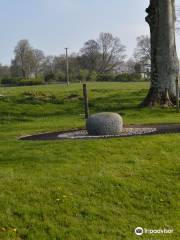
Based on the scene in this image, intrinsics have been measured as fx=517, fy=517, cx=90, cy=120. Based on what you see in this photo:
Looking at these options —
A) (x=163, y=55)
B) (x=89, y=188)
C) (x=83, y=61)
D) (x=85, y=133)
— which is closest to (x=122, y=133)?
(x=85, y=133)

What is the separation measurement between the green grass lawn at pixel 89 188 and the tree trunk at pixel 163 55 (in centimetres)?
1151

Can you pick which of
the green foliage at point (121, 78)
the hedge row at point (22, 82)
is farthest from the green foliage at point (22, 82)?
the green foliage at point (121, 78)

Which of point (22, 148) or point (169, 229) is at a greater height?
point (22, 148)

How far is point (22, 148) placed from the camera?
12500mm

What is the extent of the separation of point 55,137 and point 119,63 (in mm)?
112817

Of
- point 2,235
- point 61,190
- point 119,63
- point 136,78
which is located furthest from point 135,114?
point 119,63

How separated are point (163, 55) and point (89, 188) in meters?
16.2

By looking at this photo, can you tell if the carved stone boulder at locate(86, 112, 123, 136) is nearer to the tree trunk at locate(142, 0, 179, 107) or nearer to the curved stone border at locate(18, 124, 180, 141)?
the curved stone border at locate(18, 124, 180, 141)

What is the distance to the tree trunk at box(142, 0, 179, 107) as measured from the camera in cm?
2444

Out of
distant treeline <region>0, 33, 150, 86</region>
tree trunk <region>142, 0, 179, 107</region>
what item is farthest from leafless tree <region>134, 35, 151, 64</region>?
tree trunk <region>142, 0, 179, 107</region>

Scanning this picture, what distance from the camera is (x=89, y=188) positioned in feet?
30.8

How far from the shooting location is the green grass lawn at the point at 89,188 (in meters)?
8.07

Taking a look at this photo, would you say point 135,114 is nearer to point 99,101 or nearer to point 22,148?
Result: point 99,101

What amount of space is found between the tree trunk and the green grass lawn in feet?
37.8
